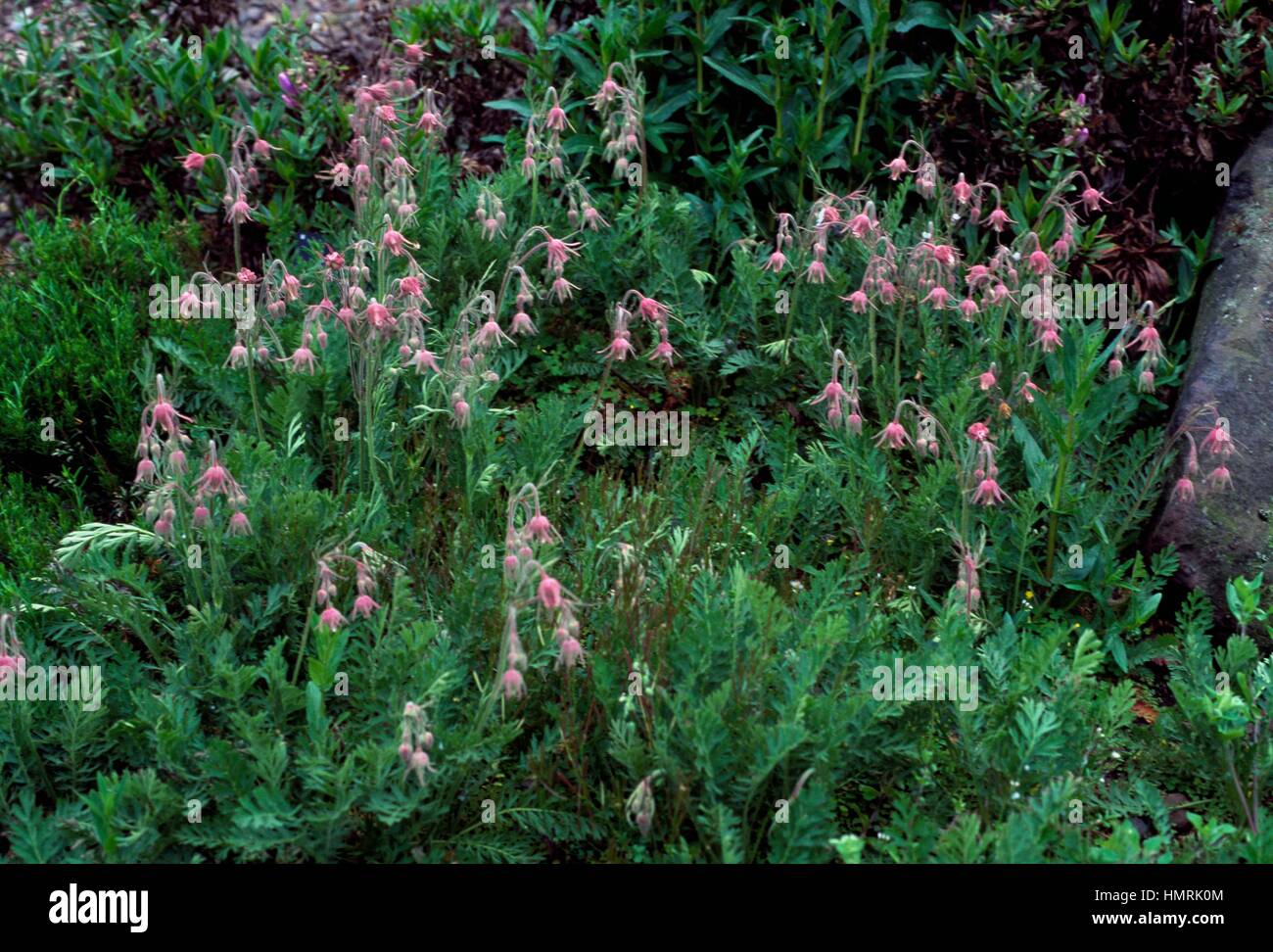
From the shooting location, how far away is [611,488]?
4.75 m

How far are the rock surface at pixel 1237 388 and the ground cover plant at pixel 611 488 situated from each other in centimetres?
9

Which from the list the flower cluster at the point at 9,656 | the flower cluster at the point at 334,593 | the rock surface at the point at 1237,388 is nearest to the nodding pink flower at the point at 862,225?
the rock surface at the point at 1237,388

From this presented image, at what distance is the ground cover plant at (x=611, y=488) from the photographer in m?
3.55

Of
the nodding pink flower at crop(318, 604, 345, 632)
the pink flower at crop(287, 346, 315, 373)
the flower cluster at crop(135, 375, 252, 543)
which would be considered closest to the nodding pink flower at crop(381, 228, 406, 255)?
the pink flower at crop(287, 346, 315, 373)

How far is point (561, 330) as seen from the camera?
5594 millimetres

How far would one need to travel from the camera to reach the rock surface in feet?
15.3

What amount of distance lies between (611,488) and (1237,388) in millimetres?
2402

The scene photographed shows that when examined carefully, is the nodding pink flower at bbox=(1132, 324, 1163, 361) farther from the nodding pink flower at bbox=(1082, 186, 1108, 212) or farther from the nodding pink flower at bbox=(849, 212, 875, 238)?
the nodding pink flower at bbox=(849, 212, 875, 238)

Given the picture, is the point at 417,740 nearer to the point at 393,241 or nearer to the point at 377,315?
the point at 377,315

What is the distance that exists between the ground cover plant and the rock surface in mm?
94

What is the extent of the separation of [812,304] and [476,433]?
5.42 ft

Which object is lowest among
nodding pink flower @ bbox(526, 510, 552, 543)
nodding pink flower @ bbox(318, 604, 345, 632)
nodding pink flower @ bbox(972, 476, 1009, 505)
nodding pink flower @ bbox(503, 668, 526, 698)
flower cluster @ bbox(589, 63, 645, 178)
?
nodding pink flower @ bbox(503, 668, 526, 698)

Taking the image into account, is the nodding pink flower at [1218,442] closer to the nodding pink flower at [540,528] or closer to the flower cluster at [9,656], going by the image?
the nodding pink flower at [540,528]
